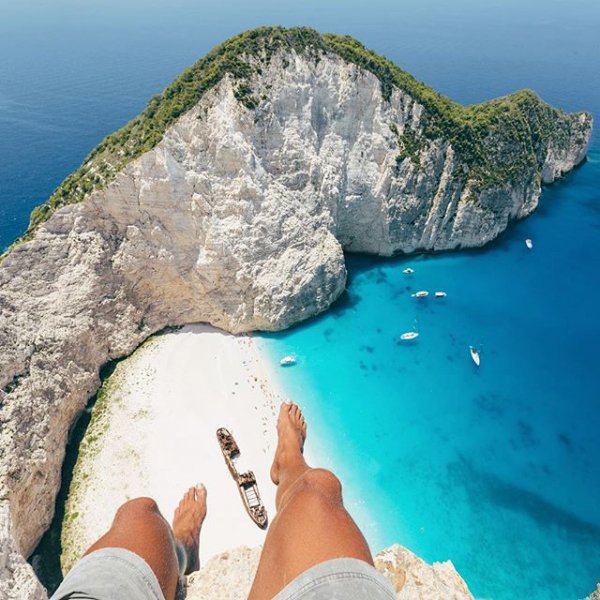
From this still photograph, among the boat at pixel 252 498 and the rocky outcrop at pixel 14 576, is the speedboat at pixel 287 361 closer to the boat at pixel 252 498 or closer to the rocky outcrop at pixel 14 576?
the boat at pixel 252 498

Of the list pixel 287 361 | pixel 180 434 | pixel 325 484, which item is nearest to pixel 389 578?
pixel 325 484

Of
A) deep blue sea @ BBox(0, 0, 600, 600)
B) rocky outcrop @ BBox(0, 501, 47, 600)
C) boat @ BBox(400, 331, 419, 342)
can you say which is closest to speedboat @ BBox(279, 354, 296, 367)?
deep blue sea @ BBox(0, 0, 600, 600)

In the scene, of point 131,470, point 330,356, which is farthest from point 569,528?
point 131,470

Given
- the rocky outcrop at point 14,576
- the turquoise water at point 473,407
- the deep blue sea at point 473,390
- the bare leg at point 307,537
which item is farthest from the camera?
the deep blue sea at point 473,390

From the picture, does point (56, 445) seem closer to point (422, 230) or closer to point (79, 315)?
point (79, 315)

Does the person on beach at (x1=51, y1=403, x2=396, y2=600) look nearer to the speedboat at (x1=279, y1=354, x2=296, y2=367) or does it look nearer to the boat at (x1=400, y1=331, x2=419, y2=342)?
the speedboat at (x1=279, y1=354, x2=296, y2=367)

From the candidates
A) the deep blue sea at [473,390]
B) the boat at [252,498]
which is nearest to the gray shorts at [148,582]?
the boat at [252,498]
